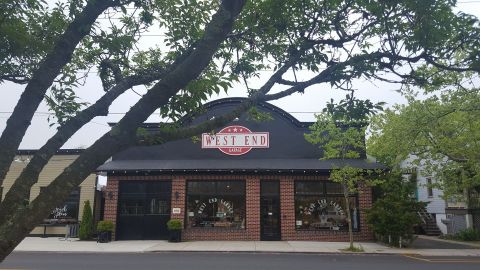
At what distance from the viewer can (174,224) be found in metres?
21.1

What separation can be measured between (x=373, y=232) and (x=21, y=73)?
19131 mm

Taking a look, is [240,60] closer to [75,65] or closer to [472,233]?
[75,65]

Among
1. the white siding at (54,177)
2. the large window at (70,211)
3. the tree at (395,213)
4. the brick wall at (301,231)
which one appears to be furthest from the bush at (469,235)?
the large window at (70,211)

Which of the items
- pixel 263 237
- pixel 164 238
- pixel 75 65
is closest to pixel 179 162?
pixel 164 238

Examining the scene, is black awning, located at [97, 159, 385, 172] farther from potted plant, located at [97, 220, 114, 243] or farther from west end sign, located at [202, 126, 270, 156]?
potted plant, located at [97, 220, 114, 243]

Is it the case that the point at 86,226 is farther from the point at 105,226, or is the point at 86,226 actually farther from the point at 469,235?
the point at 469,235

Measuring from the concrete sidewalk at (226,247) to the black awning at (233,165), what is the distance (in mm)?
3510

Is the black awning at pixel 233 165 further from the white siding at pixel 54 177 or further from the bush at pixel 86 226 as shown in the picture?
the white siding at pixel 54 177

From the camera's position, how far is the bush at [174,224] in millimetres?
21047

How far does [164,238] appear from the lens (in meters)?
22.2

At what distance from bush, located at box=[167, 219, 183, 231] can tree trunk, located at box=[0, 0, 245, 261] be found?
18235mm

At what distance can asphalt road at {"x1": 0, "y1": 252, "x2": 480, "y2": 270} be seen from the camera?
530 inches

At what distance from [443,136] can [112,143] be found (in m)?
20.9

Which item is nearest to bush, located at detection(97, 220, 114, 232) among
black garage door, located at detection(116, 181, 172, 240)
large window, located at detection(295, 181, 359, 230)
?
black garage door, located at detection(116, 181, 172, 240)
